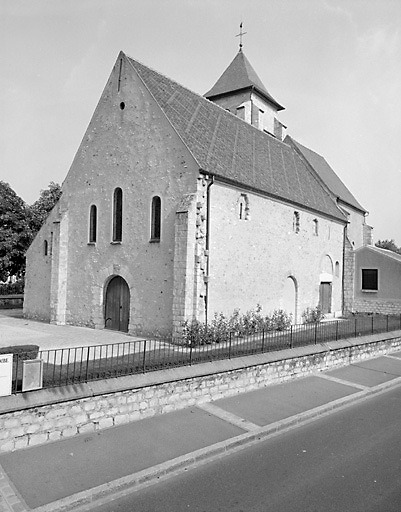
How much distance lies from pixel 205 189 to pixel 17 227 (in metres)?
20.7

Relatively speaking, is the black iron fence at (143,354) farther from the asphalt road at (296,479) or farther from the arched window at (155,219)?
the arched window at (155,219)

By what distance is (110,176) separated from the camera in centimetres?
1834

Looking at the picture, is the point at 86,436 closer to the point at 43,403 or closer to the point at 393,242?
the point at 43,403

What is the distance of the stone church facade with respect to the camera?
15781 millimetres

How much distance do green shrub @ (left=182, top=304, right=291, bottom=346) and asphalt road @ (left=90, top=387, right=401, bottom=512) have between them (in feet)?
16.2

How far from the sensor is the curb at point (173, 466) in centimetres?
594

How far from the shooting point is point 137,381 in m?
8.95

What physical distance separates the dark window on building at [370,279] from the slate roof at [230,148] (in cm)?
458

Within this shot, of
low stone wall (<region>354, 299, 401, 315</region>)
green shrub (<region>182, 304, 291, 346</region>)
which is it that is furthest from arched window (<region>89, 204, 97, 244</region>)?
low stone wall (<region>354, 299, 401, 315</region>)

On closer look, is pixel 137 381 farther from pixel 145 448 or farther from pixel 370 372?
pixel 370 372

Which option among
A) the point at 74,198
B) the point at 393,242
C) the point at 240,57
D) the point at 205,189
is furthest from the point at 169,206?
the point at 393,242

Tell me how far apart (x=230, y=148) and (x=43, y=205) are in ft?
71.0

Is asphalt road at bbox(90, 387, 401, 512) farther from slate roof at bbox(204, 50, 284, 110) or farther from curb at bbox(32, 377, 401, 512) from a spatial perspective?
slate roof at bbox(204, 50, 284, 110)

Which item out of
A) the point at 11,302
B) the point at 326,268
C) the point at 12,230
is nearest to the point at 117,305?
the point at 326,268
